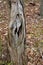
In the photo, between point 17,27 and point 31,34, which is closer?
point 17,27

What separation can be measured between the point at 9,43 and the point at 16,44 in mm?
219

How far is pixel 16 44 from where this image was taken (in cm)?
467

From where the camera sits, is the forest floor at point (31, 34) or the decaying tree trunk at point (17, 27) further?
the forest floor at point (31, 34)

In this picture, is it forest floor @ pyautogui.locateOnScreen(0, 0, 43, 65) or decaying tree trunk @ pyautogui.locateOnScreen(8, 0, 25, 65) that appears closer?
decaying tree trunk @ pyautogui.locateOnScreen(8, 0, 25, 65)

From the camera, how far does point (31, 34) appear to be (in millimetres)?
7562

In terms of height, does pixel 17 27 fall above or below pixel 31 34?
above

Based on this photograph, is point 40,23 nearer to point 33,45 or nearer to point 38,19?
point 38,19

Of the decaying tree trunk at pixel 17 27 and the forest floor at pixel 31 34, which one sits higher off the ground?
the decaying tree trunk at pixel 17 27

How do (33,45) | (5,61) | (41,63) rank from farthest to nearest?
1. (33,45)
2. (41,63)
3. (5,61)

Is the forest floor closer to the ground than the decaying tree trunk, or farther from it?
closer to the ground

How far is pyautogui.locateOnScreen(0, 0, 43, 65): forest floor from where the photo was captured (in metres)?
5.88

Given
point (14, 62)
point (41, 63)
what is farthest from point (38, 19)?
point (14, 62)

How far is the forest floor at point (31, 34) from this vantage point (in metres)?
5.88

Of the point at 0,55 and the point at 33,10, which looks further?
the point at 33,10
